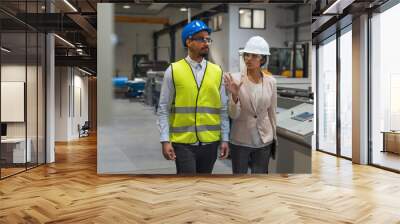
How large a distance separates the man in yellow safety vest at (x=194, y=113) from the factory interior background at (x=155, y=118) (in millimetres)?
190

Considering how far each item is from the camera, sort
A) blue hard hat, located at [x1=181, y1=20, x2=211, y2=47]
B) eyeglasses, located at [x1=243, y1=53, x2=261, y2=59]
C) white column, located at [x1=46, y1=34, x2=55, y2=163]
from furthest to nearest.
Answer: white column, located at [x1=46, y1=34, x2=55, y2=163] < eyeglasses, located at [x1=243, y1=53, x2=261, y2=59] < blue hard hat, located at [x1=181, y1=20, x2=211, y2=47]

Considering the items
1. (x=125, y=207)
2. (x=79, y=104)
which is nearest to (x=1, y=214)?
(x=125, y=207)

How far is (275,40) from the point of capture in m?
5.91

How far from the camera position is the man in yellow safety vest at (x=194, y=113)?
5.34 metres

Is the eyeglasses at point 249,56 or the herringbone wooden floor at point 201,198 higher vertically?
the eyeglasses at point 249,56

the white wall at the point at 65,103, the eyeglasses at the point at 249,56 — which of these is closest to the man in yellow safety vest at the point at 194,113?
the eyeglasses at the point at 249,56

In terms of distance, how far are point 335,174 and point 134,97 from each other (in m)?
3.61

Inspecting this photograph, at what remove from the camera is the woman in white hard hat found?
556cm

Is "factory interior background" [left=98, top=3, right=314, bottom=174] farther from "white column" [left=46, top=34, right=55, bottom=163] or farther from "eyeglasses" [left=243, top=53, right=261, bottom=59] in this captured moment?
"white column" [left=46, top=34, right=55, bottom=163]

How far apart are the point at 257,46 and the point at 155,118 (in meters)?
1.64

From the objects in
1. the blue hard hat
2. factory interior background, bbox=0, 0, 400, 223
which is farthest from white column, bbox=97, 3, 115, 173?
the blue hard hat

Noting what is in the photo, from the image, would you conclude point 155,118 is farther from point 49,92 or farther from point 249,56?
point 49,92

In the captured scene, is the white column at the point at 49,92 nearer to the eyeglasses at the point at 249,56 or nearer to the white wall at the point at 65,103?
the eyeglasses at the point at 249,56

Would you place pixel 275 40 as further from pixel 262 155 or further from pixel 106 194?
pixel 106 194
